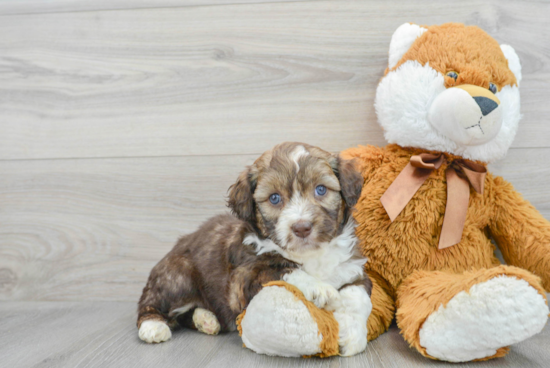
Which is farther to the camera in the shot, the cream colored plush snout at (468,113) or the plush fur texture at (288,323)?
the cream colored plush snout at (468,113)

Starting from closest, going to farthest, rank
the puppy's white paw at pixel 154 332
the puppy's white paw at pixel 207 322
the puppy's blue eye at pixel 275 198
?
the puppy's blue eye at pixel 275 198
the puppy's white paw at pixel 154 332
the puppy's white paw at pixel 207 322

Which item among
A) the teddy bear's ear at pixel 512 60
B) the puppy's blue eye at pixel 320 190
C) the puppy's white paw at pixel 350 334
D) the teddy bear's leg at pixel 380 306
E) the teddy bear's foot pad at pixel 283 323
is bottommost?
the teddy bear's leg at pixel 380 306

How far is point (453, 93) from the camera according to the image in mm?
1852

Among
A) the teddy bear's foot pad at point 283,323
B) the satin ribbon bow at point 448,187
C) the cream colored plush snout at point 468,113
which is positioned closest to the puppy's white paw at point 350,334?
the teddy bear's foot pad at point 283,323

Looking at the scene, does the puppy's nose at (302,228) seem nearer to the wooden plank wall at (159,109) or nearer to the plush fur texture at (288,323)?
the plush fur texture at (288,323)

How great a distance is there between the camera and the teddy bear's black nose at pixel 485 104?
1.82 metres

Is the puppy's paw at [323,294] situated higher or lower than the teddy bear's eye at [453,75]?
lower

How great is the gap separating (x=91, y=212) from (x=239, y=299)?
4.30 ft

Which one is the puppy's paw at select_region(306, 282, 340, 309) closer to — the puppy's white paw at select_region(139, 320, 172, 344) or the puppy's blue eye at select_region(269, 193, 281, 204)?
the puppy's blue eye at select_region(269, 193, 281, 204)

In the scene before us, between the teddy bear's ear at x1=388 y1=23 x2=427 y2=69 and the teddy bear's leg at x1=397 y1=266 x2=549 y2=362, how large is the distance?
1048mm

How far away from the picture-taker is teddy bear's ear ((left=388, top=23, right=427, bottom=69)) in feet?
6.91

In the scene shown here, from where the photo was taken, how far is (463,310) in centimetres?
154

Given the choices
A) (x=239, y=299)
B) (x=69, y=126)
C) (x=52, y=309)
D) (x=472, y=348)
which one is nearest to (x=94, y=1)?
(x=69, y=126)

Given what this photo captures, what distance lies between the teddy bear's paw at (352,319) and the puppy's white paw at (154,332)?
2.50 ft
